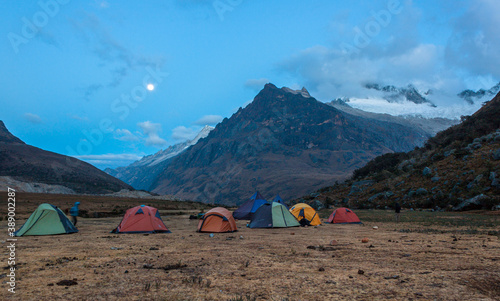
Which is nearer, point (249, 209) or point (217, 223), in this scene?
point (217, 223)

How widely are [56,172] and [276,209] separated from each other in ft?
380

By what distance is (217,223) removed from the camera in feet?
55.0

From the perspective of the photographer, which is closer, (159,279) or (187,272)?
(159,279)

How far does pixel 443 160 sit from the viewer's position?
3603 cm

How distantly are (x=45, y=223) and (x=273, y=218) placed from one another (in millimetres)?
12587

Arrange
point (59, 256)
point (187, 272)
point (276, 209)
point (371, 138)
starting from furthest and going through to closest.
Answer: point (371, 138)
point (276, 209)
point (59, 256)
point (187, 272)

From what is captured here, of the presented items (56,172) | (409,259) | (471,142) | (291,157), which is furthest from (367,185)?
(291,157)

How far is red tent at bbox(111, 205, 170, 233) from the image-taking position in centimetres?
1622

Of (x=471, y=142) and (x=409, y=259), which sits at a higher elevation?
(x=471, y=142)

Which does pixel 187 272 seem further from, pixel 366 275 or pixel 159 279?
pixel 366 275

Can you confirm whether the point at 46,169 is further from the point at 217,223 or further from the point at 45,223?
the point at 217,223

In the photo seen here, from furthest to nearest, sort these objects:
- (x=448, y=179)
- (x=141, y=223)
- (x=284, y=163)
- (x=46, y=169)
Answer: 1. (x=284, y=163)
2. (x=46, y=169)
3. (x=448, y=179)
4. (x=141, y=223)

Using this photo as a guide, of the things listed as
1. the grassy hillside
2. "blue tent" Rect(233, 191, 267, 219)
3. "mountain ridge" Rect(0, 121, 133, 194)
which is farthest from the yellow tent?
"mountain ridge" Rect(0, 121, 133, 194)

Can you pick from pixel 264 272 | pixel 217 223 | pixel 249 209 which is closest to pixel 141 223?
pixel 217 223
